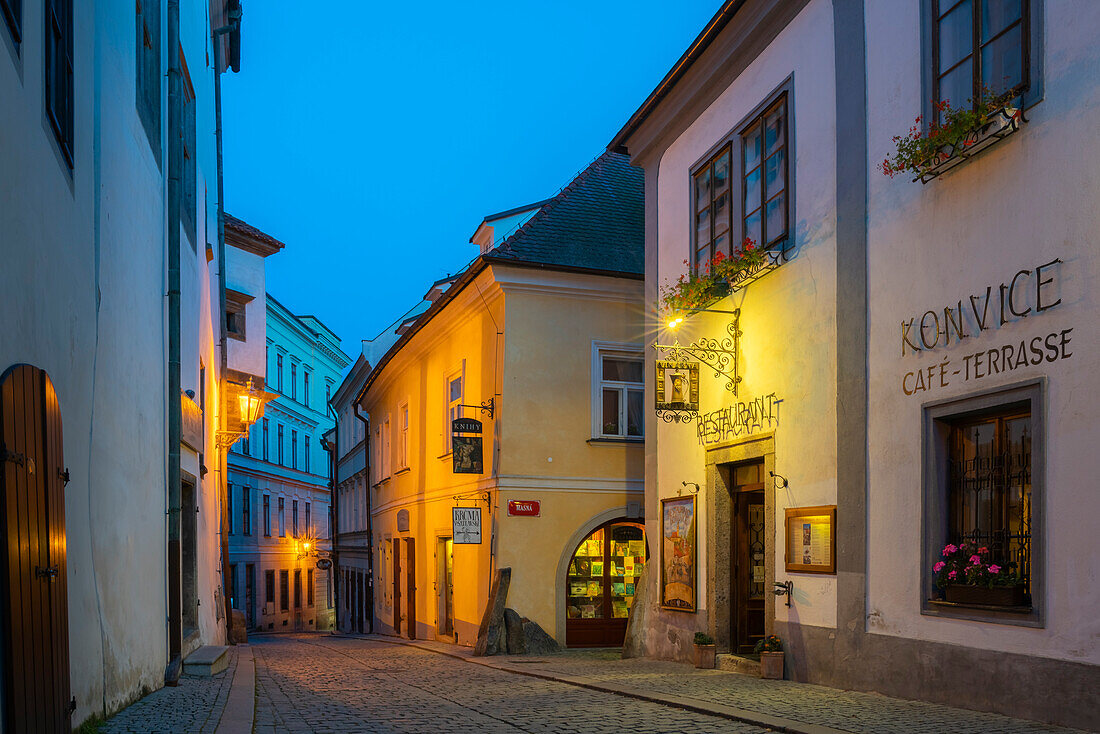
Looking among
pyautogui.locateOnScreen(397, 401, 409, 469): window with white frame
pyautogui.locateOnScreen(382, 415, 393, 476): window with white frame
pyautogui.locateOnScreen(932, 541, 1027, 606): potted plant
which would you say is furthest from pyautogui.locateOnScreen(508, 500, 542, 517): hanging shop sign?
pyautogui.locateOnScreen(382, 415, 393, 476): window with white frame

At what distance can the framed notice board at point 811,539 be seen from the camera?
1032cm

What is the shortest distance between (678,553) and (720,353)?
284 cm

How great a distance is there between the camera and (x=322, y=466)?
176 feet

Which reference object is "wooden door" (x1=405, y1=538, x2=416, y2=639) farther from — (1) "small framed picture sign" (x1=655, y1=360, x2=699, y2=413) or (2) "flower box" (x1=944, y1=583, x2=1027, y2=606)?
(2) "flower box" (x1=944, y1=583, x2=1027, y2=606)

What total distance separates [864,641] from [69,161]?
24.8ft

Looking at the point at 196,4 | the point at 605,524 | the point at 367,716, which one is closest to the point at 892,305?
the point at 367,716

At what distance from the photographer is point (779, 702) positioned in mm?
9125

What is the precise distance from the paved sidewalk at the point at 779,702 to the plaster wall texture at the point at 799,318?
89cm

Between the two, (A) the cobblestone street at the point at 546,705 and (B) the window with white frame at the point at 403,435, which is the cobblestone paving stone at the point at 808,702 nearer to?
(A) the cobblestone street at the point at 546,705

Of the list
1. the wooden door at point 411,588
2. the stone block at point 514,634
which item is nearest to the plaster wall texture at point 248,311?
the wooden door at point 411,588

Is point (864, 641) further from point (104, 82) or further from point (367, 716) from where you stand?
point (104, 82)

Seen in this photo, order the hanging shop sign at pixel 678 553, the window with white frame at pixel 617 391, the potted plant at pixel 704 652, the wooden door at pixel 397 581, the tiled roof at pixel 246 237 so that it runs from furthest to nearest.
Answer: the wooden door at pixel 397 581 → the tiled roof at pixel 246 237 → the window with white frame at pixel 617 391 → the hanging shop sign at pixel 678 553 → the potted plant at pixel 704 652

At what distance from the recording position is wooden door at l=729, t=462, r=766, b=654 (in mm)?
12922

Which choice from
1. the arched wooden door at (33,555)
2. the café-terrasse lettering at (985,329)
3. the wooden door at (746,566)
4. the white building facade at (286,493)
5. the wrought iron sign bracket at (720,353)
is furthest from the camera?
the white building facade at (286,493)
